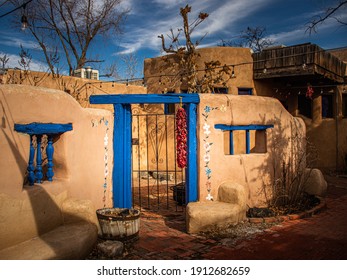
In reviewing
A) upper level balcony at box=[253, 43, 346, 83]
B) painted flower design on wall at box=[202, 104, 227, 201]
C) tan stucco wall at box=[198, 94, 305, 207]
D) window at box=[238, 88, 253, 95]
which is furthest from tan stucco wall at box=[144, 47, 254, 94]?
painted flower design on wall at box=[202, 104, 227, 201]

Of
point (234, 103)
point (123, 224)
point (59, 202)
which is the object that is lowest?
point (123, 224)

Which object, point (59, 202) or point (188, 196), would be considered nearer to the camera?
point (59, 202)

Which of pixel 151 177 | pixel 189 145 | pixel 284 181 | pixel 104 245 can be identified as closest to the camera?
pixel 104 245

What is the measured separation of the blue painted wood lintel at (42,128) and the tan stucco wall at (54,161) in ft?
0.22

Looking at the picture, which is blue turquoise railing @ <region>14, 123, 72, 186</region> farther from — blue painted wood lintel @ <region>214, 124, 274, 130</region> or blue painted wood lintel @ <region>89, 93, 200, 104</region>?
blue painted wood lintel @ <region>214, 124, 274, 130</region>

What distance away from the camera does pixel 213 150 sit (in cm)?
607

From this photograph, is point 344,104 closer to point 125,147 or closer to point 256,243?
point 256,243

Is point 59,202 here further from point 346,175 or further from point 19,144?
point 346,175

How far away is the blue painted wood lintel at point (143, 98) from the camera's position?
591 centimetres

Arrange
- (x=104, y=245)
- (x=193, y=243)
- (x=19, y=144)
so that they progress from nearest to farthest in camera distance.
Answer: (x=19, y=144) → (x=104, y=245) → (x=193, y=243)

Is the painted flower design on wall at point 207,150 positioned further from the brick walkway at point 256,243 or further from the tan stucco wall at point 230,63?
the tan stucco wall at point 230,63

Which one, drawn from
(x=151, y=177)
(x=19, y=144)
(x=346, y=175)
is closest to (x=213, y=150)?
Answer: (x=19, y=144)

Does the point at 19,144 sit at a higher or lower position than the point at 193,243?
higher

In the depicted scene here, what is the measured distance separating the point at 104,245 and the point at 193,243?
1.51m
